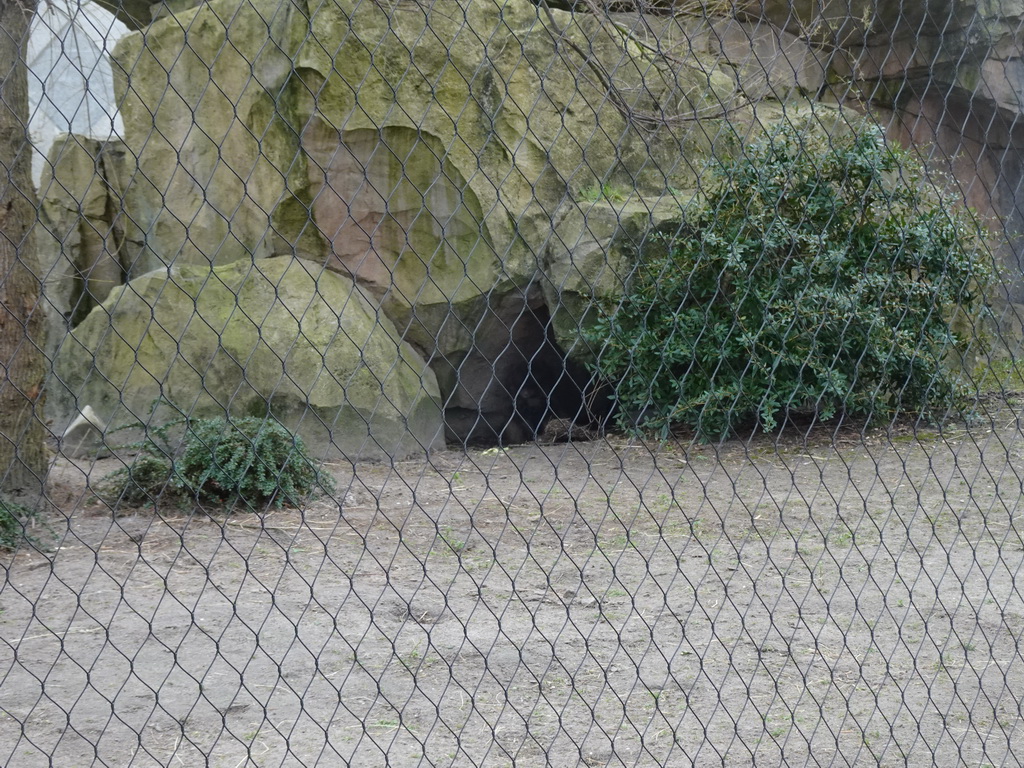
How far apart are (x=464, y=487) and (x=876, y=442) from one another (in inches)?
114

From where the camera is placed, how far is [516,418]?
28.6ft

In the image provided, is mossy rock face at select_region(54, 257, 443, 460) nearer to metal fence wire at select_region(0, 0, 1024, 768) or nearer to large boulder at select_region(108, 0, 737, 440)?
A: metal fence wire at select_region(0, 0, 1024, 768)

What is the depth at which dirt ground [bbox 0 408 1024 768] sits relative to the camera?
2.98 m

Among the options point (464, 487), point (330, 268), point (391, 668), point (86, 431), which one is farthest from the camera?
point (330, 268)

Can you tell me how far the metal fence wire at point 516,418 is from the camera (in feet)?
10.3

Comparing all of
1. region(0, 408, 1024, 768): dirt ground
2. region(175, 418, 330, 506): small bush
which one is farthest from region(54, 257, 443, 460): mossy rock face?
region(175, 418, 330, 506): small bush

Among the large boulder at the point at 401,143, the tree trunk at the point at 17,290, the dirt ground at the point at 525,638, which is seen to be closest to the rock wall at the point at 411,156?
the large boulder at the point at 401,143

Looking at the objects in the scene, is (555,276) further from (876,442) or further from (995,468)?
(995,468)

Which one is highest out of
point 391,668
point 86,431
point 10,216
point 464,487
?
point 10,216

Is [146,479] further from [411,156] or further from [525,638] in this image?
[411,156]

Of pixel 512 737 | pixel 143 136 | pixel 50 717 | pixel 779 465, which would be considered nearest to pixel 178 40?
pixel 143 136

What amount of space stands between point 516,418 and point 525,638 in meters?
4.70

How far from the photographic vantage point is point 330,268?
743 cm

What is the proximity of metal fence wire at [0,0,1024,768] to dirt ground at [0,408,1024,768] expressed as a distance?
0.08 feet
